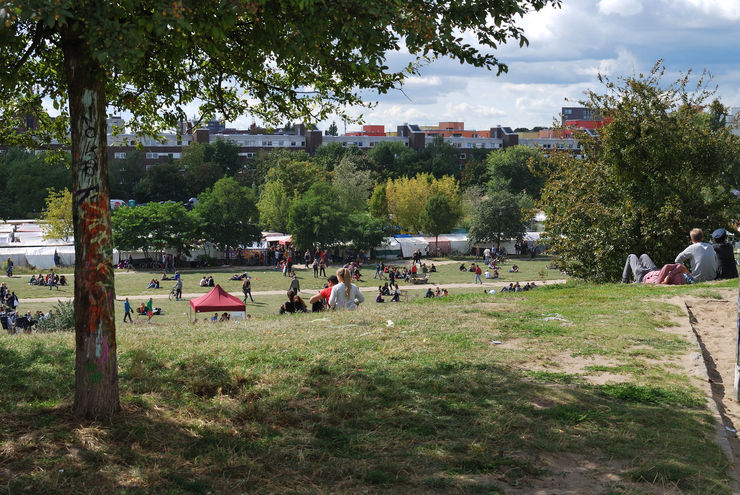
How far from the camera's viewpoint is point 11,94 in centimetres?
756

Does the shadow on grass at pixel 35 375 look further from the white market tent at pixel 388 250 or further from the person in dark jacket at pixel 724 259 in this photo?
the white market tent at pixel 388 250

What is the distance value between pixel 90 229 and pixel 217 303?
16.0m

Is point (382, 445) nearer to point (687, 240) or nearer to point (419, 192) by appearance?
point (687, 240)

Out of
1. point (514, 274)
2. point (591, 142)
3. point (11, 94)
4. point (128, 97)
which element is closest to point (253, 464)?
point (128, 97)

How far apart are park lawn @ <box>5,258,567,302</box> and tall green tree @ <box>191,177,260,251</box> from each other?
3.68 meters

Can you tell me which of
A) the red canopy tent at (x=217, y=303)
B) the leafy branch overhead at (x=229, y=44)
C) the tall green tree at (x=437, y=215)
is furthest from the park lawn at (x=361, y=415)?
the tall green tree at (x=437, y=215)

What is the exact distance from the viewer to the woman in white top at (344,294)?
12.3m

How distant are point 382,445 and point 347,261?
52.8 metres

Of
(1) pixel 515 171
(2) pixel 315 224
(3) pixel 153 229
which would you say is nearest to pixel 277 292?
(3) pixel 153 229

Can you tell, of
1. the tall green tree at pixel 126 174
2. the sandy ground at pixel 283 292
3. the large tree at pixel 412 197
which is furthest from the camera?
the tall green tree at pixel 126 174

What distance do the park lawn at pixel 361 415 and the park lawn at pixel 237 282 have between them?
1034 inches

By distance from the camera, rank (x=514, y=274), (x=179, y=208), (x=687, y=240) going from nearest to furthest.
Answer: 1. (x=687, y=240)
2. (x=514, y=274)
3. (x=179, y=208)

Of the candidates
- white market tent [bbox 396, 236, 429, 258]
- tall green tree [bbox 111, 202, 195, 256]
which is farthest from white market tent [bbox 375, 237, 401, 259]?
tall green tree [bbox 111, 202, 195, 256]

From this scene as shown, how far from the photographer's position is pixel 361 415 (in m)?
5.78
